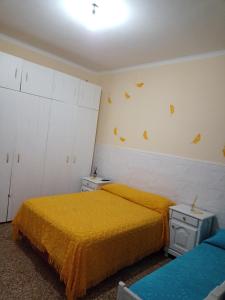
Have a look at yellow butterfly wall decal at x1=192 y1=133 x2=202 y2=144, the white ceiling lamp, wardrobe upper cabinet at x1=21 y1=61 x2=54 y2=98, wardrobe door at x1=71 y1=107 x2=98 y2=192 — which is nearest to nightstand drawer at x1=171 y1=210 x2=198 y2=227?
yellow butterfly wall decal at x1=192 y1=133 x2=202 y2=144

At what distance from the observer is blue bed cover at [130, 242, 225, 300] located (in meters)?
1.38

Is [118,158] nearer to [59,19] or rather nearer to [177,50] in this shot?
[177,50]

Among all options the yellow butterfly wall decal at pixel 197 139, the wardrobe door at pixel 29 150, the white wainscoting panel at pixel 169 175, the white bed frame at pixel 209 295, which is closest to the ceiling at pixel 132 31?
the wardrobe door at pixel 29 150

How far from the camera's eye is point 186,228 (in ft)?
7.96

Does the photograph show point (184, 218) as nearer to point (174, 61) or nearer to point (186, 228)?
point (186, 228)

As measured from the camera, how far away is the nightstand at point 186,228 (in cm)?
234

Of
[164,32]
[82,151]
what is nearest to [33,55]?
[82,151]

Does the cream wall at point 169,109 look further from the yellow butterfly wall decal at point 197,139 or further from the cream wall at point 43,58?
the cream wall at point 43,58

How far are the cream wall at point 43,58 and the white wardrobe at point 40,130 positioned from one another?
15.3 inches

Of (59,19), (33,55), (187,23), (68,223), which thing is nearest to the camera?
(68,223)

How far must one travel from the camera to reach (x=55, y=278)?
2027 millimetres

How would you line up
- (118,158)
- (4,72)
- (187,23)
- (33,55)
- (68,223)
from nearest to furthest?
(68,223) < (187,23) < (4,72) < (33,55) < (118,158)

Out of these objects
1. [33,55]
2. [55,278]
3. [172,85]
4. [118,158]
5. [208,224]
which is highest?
[33,55]

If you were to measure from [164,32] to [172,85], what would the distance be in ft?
2.79
